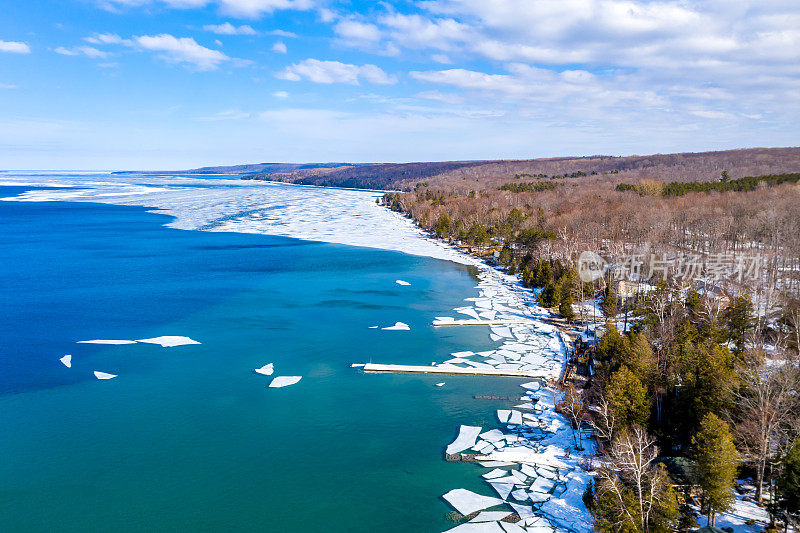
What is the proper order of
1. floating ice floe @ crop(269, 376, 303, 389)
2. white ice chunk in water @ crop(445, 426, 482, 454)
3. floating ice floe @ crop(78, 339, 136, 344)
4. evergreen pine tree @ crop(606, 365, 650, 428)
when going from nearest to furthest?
evergreen pine tree @ crop(606, 365, 650, 428)
white ice chunk in water @ crop(445, 426, 482, 454)
floating ice floe @ crop(269, 376, 303, 389)
floating ice floe @ crop(78, 339, 136, 344)

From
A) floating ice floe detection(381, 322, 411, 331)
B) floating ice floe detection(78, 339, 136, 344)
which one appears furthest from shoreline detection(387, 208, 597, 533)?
floating ice floe detection(78, 339, 136, 344)

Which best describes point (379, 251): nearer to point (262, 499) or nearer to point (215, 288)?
point (215, 288)

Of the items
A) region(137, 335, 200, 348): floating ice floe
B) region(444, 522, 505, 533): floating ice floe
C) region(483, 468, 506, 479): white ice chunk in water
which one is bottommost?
region(444, 522, 505, 533): floating ice floe

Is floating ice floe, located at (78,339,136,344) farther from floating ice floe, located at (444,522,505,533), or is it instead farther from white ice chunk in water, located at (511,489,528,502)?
white ice chunk in water, located at (511,489,528,502)

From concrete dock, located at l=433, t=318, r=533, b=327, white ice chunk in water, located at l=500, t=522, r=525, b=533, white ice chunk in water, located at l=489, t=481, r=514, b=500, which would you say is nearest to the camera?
white ice chunk in water, located at l=500, t=522, r=525, b=533

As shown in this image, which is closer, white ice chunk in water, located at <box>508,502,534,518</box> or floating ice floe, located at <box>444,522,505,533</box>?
floating ice floe, located at <box>444,522,505,533</box>

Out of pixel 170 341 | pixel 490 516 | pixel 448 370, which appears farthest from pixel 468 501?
pixel 170 341

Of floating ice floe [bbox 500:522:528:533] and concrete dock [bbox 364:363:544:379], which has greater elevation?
concrete dock [bbox 364:363:544:379]
